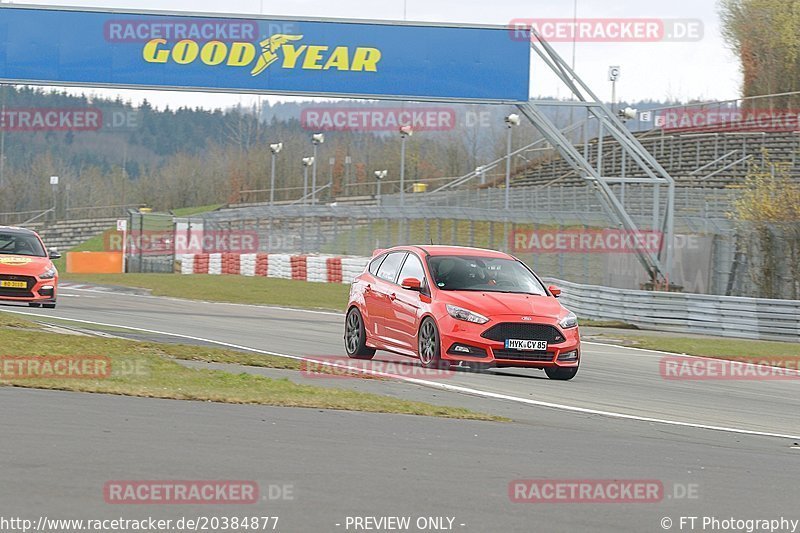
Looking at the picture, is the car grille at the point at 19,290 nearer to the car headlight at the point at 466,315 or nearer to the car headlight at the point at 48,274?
the car headlight at the point at 48,274

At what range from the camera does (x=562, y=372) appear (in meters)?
14.3

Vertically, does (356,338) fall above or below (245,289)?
above

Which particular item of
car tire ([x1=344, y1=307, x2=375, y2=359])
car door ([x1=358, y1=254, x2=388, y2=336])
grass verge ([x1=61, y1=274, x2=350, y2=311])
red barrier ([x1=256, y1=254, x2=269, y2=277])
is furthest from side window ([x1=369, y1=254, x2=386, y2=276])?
red barrier ([x1=256, y1=254, x2=269, y2=277])

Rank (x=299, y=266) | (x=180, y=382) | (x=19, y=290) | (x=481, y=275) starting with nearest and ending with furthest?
(x=180, y=382) < (x=481, y=275) < (x=19, y=290) < (x=299, y=266)

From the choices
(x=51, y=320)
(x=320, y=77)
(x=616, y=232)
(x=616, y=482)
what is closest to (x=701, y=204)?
(x=616, y=232)

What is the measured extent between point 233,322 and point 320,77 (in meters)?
6.39

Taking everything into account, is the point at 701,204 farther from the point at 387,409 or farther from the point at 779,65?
the point at 387,409

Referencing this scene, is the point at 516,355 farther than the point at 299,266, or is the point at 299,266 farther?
the point at 299,266

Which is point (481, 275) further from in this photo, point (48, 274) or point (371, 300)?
point (48, 274)

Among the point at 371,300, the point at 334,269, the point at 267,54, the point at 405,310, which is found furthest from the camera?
the point at 334,269

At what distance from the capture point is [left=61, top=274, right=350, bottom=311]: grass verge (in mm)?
34625

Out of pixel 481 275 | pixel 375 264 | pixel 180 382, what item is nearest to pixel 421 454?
pixel 180 382

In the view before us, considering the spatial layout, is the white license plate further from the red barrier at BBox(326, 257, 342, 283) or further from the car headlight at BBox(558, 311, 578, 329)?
the red barrier at BBox(326, 257, 342, 283)

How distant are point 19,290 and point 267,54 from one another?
23.5 feet
